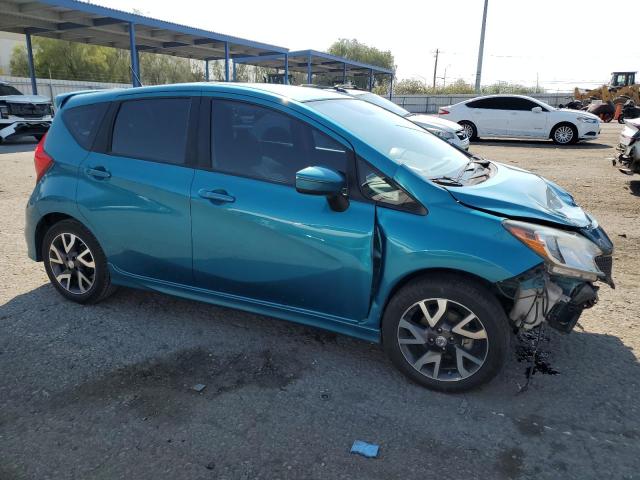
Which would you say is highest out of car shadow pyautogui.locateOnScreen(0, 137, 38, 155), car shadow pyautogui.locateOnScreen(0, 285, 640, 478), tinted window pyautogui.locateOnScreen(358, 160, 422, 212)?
tinted window pyautogui.locateOnScreen(358, 160, 422, 212)

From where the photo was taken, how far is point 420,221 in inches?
110

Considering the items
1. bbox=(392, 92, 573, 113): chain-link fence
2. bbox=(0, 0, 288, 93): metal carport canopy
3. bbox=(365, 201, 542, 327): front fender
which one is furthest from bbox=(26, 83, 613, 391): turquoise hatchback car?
bbox=(392, 92, 573, 113): chain-link fence

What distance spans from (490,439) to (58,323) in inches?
123

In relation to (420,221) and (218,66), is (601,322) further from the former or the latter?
(218,66)

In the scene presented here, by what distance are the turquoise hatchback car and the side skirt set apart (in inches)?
0.4

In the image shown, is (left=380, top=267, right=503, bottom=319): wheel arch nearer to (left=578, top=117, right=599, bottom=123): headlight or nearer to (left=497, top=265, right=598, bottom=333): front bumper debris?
(left=497, top=265, right=598, bottom=333): front bumper debris

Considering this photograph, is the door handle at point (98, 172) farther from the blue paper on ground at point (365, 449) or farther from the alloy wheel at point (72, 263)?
the blue paper on ground at point (365, 449)

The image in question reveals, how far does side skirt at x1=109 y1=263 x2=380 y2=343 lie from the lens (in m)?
3.08

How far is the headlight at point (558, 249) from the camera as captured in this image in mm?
2660

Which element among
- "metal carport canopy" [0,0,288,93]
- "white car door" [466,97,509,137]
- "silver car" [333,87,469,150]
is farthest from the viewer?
"metal carport canopy" [0,0,288,93]

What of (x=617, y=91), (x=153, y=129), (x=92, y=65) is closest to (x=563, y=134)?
(x=153, y=129)

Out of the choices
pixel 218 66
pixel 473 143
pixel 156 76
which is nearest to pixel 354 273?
pixel 473 143

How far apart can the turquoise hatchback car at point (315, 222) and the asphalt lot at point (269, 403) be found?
0.28 meters

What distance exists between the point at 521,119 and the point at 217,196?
1533 cm
